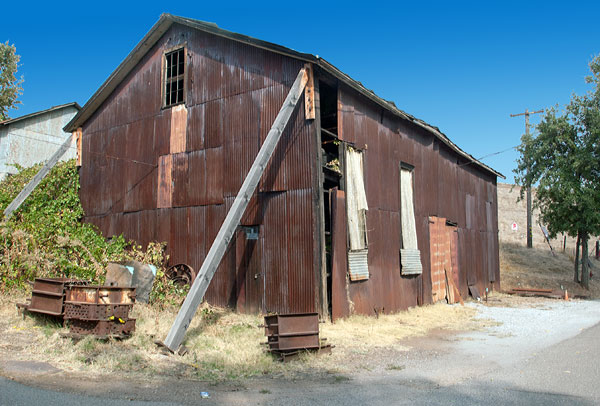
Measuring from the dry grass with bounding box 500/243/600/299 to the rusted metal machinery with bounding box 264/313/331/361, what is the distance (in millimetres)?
19189

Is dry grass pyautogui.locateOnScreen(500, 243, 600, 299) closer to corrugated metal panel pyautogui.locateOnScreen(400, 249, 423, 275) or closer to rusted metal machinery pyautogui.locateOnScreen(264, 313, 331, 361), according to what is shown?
corrugated metal panel pyautogui.locateOnScreen(400, 249, 423, 275)

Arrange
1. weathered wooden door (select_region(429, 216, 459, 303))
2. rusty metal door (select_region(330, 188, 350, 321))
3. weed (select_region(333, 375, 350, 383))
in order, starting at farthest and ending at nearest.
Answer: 1. weathered wooden door (select_region(429, 216, 459, 303))
2. rusty metal door (select_region(330, 188, 350, 321))
3. weed (select_region(333, 375, 350, 383))

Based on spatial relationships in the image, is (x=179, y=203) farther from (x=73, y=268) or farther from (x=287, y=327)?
(x=287, y=327)

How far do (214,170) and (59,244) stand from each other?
4.65m

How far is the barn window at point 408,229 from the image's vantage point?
1526 centimetres

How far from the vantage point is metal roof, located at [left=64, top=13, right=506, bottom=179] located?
12.1 metres

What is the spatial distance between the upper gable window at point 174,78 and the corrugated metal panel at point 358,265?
284 inches

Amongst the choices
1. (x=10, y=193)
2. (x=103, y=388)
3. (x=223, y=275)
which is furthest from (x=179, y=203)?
(x=103, y=388)

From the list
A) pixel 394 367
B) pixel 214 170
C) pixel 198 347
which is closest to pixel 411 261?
pixel 214 170

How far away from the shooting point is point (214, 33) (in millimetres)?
13914

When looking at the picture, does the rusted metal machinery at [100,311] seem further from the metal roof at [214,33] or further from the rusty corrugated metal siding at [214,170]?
the metal roof at [214,33]

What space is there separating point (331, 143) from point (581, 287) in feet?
59.0

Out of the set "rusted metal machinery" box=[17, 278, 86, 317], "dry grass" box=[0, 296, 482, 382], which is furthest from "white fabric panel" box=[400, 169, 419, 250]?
"rusted metal machinery" box=[17, 278, 86, 317]

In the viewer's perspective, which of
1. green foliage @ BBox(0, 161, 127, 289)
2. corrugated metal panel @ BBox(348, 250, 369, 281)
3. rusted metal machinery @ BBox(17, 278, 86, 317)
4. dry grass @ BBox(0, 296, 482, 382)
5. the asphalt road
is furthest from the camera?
corrugated metal panel @ BBox(348, 250, 369, 281)
